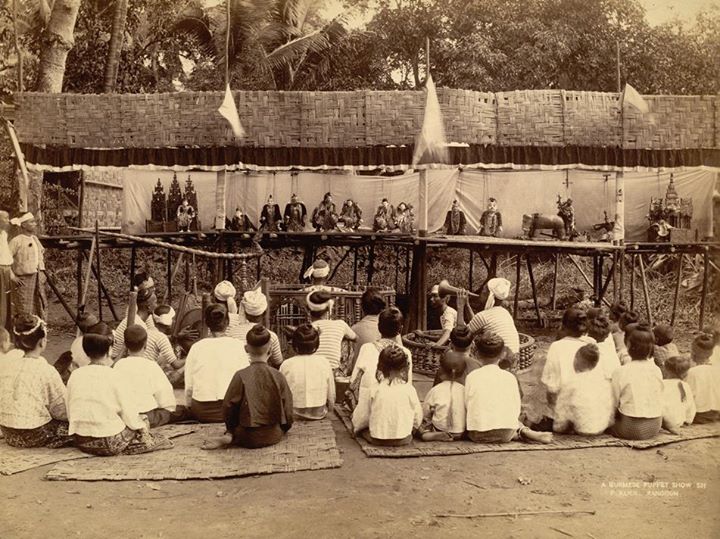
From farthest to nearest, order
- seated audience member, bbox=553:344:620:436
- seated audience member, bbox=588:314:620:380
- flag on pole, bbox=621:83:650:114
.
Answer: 1. flag on pole, bbox=621:83:650:114
2. seated audience member, bbox=588:314:620:380
3. seated audience member, bbox=553:344:620:436

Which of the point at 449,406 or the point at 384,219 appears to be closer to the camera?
the point at 449,406

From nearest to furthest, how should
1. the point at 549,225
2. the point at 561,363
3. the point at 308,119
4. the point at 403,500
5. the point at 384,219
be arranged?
the point at 403,500 → the point at 561,363 → the point at 308,119 → the point at 549,225 → the point at 384,219

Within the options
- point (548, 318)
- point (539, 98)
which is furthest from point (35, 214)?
point (548, 318)

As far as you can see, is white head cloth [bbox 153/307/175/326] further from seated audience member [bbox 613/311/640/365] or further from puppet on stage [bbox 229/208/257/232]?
puppet on stage [bbox 229/208/257/232]

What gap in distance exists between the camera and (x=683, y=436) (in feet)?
21.0

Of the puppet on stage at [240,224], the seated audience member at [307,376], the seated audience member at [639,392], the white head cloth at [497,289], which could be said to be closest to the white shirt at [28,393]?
the seated audience member at [307,376]

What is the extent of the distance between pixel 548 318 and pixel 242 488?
33.1 ft

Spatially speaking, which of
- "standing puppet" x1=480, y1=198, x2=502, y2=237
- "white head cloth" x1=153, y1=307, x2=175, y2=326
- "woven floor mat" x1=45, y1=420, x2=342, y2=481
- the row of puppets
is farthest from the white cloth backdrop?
"woven floor mat" x1=45, y1=420, x2=342, y2=481

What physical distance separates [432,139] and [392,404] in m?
6.22

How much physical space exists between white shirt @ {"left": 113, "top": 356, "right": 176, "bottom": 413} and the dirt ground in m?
1.07

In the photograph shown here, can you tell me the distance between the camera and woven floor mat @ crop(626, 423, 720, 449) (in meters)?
6.21

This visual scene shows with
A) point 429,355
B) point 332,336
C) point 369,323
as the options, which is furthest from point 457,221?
point 332,336

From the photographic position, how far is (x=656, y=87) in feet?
51.7

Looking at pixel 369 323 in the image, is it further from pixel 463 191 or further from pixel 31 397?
pixel 463 191
